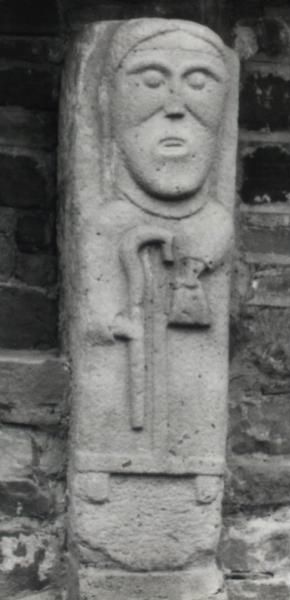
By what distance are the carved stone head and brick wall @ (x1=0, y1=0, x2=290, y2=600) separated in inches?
9.6

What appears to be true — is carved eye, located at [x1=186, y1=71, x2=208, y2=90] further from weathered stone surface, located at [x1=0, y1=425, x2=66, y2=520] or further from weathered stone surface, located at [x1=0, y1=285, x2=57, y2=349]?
weathered stone surface, located at [x1=0, y1=425, x2=66, y2=520]

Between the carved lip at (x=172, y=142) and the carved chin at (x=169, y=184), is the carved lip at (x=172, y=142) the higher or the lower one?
the higher one

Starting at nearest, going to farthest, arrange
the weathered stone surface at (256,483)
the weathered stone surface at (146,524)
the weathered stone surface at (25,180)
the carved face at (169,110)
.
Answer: the carved face at (169,110) → the weathered stone surface at (146,524) → the weathered stone surface at (25,180) → the weathered stone surface at (256,483)

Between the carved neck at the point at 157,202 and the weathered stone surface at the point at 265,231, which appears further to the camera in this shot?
the weathered stone surface at the point at 265,231

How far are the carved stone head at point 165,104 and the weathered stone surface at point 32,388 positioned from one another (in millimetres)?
494

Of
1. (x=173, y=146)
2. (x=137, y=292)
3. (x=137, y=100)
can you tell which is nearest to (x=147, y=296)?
(x=137, y=292)

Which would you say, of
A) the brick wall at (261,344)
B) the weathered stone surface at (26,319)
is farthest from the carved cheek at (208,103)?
the weathered stone surface at (26,319)

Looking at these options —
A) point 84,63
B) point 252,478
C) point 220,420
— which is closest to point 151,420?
point 220,420

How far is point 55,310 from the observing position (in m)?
3.15

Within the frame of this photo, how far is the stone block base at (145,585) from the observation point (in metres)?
2.98

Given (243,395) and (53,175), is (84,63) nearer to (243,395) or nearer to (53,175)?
(53,175)

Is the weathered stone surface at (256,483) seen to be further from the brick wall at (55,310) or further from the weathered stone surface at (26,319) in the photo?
the weathered stone surface at (26,319)

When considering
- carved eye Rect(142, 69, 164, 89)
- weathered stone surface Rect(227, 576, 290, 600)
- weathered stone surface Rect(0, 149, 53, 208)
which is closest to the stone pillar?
carved eye Rect(142, 69, 164, 89)

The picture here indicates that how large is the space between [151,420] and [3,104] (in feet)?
2.86
